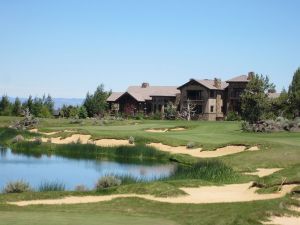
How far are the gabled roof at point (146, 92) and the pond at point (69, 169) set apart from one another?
5034cm

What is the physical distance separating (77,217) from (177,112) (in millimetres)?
70187

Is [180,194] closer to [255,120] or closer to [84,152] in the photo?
[84,152]

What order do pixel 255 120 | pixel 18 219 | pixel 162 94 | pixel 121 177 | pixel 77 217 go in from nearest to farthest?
1. pixel 18 219
2. pixel 77 217
3. pixel 121 177
4. pixel 255 120
5. pixel 162 94

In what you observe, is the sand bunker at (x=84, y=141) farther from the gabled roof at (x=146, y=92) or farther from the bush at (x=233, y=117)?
the gabled roof at (x=146, y=92)

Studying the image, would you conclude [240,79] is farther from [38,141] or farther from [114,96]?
[38,141]

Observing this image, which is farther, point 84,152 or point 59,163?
point 84,152

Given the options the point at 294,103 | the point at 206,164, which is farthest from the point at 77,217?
the point at 294,103

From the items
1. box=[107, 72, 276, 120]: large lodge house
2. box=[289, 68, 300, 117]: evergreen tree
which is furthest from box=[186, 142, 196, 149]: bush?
box=[107, 72, 276, 120]: large lodge house

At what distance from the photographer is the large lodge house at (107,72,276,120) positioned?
277 ft

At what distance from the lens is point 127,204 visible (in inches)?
733

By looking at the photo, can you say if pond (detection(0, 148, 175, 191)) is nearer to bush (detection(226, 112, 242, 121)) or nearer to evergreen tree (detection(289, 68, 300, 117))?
evergreen tree (detection(289, 68, 300, 117))

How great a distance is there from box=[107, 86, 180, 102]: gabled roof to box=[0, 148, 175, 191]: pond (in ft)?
165

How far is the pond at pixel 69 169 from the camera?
2910 cm

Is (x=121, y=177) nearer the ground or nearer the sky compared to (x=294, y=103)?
nearer the ground
